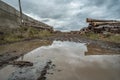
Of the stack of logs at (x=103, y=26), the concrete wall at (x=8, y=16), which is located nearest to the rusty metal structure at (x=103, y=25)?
the stack of logs at (x=103, y=26)

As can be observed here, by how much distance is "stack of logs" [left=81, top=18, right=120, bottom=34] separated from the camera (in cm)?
1299

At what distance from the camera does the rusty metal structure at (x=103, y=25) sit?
1302 cm

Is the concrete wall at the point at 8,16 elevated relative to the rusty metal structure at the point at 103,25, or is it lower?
elevated

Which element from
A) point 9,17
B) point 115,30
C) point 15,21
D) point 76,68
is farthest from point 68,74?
point 15,21

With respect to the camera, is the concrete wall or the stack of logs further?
the concrete wall

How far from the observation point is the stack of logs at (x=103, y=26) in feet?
42.6

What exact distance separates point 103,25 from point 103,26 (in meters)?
0.23

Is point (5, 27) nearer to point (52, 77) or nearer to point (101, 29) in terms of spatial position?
point (101, 29)

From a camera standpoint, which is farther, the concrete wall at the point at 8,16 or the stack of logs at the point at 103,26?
the concrete wall at the point at 8,16

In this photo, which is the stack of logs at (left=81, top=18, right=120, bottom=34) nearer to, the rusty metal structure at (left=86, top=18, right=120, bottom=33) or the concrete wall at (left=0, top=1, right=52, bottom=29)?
the rusty metal structure at (left=86, top=18, right=120, bottom=33)

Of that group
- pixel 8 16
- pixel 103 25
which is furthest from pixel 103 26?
pixel 8 16

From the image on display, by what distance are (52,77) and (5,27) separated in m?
11.7

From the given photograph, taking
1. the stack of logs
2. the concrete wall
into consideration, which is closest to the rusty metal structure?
the stack of logs

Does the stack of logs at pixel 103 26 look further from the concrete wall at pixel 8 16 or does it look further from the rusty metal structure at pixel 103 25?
the concrete wall at pixel 8 16
